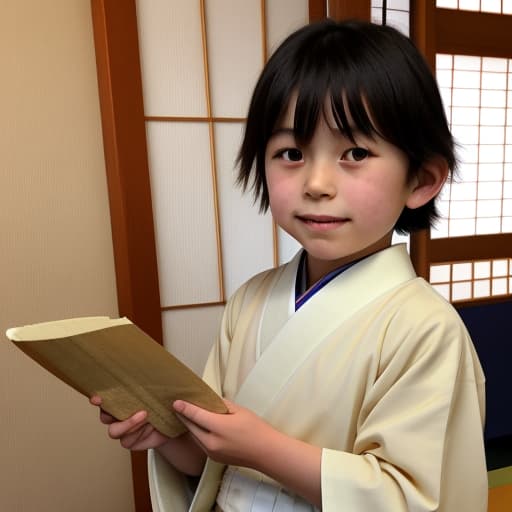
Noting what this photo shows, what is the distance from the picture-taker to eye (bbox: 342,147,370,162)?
623mm

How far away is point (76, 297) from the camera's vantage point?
1.39 m

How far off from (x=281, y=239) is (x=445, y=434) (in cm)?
103

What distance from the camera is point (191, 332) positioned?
1.49 meters

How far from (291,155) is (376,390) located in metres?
0.36

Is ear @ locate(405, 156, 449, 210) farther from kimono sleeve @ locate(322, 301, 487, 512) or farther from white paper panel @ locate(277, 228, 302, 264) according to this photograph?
white paper panel @ locate(277, 228, 302, 264)

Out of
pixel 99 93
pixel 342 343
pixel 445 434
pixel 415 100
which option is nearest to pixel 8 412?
pixel 99 93

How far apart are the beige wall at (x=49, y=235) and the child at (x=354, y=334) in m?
0.79

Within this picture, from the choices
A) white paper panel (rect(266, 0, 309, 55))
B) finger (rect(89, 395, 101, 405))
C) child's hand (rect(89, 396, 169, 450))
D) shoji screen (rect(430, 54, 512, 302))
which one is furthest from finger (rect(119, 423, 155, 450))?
shoji screen (rect(430, 54, 512, 302))

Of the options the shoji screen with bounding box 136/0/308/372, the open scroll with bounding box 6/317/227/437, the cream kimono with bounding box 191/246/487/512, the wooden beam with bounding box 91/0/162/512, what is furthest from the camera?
the shoji screen with bounding box 136/0/308/372

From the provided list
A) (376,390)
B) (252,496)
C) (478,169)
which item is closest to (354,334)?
(376,390)

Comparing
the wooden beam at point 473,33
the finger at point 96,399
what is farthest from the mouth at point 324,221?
the wooden beam at point 473,33

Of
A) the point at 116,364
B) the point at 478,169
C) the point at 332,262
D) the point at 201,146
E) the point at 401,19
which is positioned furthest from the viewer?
the point at 478,169

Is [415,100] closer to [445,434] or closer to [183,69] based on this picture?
[445,434]

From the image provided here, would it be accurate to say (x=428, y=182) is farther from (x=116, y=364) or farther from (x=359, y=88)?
(x=116, y=364)
